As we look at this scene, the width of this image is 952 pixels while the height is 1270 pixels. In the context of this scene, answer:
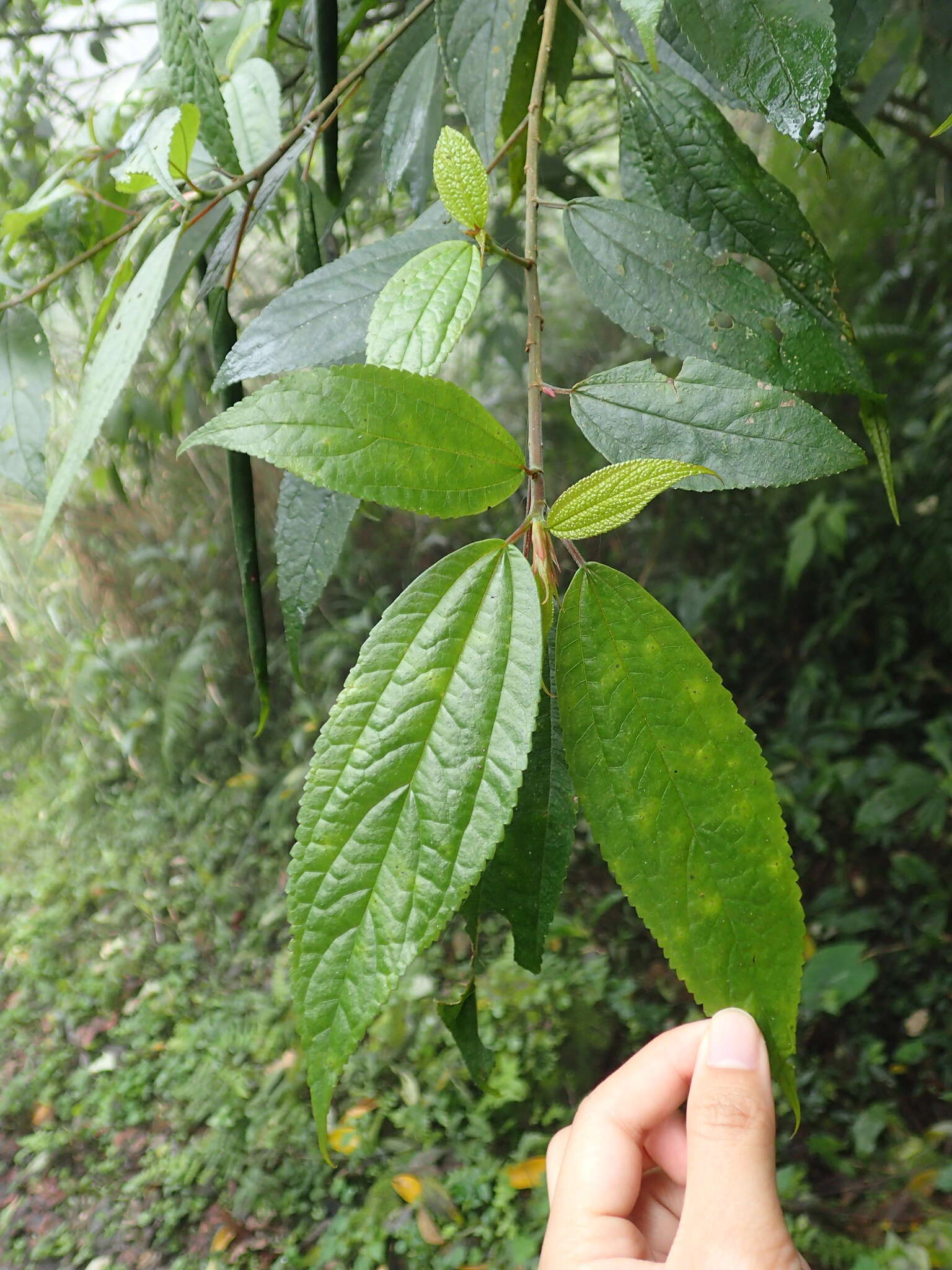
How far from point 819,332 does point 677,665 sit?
0.20 meters

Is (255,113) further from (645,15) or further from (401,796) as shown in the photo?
(401,796)

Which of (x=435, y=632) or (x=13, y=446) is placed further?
(x=13, y=446)

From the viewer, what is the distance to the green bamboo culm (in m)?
0.48

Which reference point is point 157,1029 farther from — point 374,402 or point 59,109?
point 374,402

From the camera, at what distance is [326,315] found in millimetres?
418

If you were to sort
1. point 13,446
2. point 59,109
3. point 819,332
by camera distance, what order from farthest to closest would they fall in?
1. point 59,109
2. point 13,446
3. point 819,332

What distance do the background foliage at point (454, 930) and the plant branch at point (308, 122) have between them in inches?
12.6

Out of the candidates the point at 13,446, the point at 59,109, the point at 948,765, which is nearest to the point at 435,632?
the point at 13,446

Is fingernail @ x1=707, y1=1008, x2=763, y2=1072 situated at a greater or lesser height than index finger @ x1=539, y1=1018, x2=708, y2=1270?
greater

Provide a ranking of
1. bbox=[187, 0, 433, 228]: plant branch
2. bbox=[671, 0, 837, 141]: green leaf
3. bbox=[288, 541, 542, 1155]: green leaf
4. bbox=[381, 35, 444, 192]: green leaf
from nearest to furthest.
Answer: bbox=[288, 541, 542, 1155]: green leaf → bbox=[671, 0, 837, 141]: green leaf → bbox=[187, 0, 433, 228]: plant branch → bbox=[381, 35, 444, 192]: green leaf

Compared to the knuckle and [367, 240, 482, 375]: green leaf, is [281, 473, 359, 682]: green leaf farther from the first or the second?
the knuckle

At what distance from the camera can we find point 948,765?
190cm

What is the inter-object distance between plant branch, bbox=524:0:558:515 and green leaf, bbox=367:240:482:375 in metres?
0.02

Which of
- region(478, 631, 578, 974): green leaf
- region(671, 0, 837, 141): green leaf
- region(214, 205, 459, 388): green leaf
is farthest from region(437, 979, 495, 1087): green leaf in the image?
region(671, 0, 837, 141): green leaf
